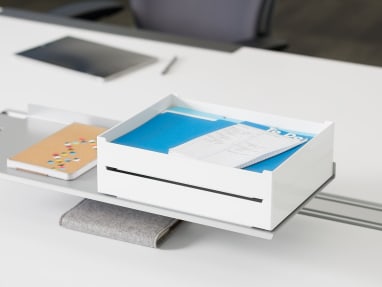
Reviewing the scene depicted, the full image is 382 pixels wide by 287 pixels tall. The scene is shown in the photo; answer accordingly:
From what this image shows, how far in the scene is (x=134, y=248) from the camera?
65.3 inches

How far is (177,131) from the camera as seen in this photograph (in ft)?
5.64

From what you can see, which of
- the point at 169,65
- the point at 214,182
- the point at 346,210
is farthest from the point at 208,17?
the point at 214,182

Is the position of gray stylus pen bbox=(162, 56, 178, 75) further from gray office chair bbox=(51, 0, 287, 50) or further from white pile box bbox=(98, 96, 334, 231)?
white pile box bbox=(98, 96, 334, 231)

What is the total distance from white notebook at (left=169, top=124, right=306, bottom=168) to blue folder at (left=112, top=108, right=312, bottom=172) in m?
0.01

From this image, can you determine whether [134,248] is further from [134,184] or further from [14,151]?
[14,151]

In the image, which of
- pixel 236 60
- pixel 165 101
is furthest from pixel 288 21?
pixel 165 101

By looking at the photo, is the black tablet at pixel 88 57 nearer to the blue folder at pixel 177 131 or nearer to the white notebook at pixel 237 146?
the blue folder at pixel 177 131

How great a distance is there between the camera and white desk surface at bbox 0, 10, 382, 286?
1.58 m

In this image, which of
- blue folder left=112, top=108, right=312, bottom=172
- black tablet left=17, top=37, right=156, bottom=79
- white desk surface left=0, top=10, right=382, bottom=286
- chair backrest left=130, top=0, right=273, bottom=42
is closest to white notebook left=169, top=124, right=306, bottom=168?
blue folder left=112, top=108, right=312, bottom=172

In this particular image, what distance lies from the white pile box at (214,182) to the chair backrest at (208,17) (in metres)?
1.46

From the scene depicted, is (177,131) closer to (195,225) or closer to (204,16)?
(195,225)

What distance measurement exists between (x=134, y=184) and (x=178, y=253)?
157mm

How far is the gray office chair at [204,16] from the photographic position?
3066 millimetres

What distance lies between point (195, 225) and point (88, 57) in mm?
965
